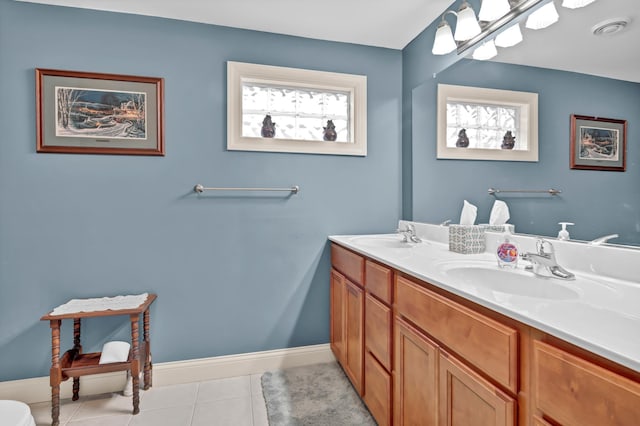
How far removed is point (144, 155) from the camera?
6.61 ft

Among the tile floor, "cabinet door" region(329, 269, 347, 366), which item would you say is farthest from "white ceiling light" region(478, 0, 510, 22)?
the tile floor

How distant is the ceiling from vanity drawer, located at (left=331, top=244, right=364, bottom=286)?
1216 millimetres

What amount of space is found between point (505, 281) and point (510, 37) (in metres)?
1.14

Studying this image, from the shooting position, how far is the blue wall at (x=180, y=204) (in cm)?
187

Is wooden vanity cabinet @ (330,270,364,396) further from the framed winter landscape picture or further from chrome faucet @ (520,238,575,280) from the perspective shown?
the framed winter landscape picture

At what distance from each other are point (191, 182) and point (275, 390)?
1.38 metres

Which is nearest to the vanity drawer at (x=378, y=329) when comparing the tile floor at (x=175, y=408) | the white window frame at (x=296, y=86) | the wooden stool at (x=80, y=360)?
the tile floor at (x=175, y=408)

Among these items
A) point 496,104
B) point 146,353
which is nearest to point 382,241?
point 496,104

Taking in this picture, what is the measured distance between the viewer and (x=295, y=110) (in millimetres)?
2336

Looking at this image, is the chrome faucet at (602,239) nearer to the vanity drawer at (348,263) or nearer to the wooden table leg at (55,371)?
the vanity drawer at (348,263)

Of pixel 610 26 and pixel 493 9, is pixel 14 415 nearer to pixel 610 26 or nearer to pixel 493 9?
pixel 610 26

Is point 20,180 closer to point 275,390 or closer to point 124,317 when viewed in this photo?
point 124,317

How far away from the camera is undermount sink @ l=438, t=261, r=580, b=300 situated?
1.02m

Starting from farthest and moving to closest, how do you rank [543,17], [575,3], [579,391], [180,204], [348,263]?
1. [180,204]
2. [348,263]
3. [543,17]
4. [575,3]
5. [579,391]
